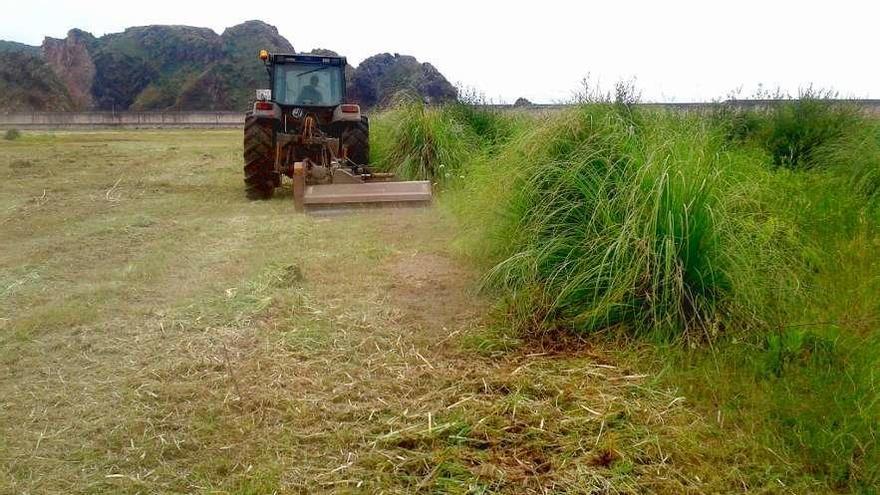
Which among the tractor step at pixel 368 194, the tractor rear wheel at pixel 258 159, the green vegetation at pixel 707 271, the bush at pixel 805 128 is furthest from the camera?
the tractor rear wheel at pixel 258 159

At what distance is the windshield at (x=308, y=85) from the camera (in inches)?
403

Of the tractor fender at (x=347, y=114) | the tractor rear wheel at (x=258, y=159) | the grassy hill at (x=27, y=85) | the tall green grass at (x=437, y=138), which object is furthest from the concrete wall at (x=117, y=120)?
the tractor rear wheel at (x=258, y=159)

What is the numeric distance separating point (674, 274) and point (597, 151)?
1.23 metres

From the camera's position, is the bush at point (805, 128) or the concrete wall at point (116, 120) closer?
the bush at point (805, 128)

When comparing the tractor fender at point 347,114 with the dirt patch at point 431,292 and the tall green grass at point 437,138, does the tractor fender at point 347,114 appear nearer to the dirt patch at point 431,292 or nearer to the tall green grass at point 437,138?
the tall green grass at point 437,138

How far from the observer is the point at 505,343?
3.66 m

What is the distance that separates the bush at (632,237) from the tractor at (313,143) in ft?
11.5

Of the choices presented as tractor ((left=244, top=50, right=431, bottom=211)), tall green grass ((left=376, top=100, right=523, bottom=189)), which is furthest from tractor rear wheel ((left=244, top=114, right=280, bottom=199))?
tall green grass ((left=376, top=100, right=523, bottom=189))

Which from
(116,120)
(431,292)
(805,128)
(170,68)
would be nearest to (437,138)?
(805,128)

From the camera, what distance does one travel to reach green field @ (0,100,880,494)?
261 cm

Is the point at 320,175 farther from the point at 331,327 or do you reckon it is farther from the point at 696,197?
the point at 696,197

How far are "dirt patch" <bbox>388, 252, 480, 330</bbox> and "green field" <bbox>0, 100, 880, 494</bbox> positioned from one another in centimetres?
2

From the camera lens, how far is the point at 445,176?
9711 mm

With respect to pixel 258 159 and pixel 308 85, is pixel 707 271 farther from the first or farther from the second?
pixel 308 85
